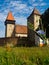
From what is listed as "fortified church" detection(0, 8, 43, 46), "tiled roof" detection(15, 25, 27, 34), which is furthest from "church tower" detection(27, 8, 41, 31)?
"tiled roof" detection(15, 25, 27, 34)

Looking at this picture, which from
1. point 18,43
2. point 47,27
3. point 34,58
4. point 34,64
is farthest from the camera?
point 18,43

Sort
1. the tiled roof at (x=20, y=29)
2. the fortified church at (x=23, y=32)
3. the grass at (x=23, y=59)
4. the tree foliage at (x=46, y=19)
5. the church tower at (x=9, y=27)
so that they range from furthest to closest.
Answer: the tiled roof at (x=20, y=29)
the church tower at (x=9, y=27)
the fortified church at (x=23, y=32)
the tree foliage at (x=46, y=19)
the grass at (x=23, y=59)

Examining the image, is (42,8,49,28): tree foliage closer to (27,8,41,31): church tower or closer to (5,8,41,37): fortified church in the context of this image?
(27,8,41,31): church tower

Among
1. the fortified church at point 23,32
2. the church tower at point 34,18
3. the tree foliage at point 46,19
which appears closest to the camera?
the tree foliage at point 46,19

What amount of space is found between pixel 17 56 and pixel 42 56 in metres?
1.48

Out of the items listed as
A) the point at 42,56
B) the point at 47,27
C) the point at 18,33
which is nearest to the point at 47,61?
the point at 42,56

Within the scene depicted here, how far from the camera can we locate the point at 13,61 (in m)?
12.9

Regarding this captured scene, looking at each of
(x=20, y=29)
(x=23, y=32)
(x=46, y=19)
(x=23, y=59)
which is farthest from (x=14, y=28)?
(x=23, y=59)

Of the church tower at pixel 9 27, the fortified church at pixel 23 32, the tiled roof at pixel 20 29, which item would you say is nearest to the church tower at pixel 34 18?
the fortified church at pixel 23 32

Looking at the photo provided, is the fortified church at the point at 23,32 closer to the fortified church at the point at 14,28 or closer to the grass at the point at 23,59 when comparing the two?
the fortified church at the point at 14,28

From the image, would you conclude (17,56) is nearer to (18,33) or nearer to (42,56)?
(42,56)

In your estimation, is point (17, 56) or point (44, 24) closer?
point (17, 56)

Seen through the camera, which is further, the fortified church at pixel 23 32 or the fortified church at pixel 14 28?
the fortified church at pixel 14 28

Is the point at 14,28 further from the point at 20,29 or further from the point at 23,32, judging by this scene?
the point at 23,32
